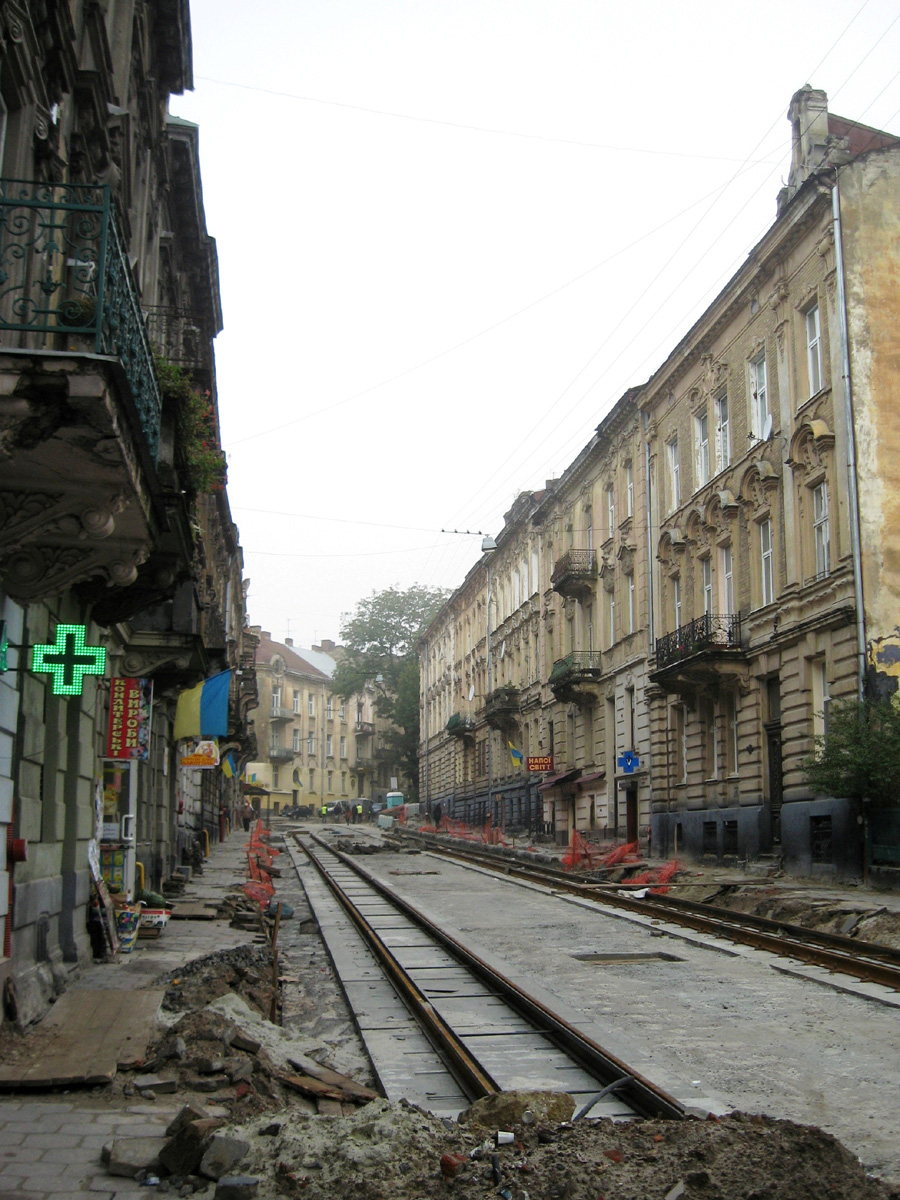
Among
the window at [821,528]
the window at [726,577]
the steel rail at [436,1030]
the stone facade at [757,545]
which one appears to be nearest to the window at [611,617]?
the stone facade at [757,545]

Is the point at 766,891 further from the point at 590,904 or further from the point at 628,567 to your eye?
the point at 628,567

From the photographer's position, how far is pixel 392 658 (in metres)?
91.6

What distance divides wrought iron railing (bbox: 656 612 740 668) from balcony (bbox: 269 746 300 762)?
70.8 meters

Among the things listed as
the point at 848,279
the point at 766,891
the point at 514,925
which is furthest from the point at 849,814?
the point at 848,279

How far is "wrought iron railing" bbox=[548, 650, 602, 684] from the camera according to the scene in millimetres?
39053

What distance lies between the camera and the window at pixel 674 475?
3222 cm

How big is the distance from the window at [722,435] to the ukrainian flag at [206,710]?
48.9 ft

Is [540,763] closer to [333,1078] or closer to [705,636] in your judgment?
[705,636]

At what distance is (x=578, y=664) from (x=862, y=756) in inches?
786

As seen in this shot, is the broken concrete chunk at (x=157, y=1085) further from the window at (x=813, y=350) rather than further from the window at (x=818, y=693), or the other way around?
the window at (x=813, y=350)

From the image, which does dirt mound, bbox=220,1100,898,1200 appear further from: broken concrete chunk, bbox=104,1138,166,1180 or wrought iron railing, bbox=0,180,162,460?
wrought iron railing, bbox=0,180,162,460

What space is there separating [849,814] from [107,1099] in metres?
17.4

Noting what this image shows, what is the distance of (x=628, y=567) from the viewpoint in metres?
36.0

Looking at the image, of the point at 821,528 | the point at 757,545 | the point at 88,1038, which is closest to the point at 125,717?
the point at 88,1038
